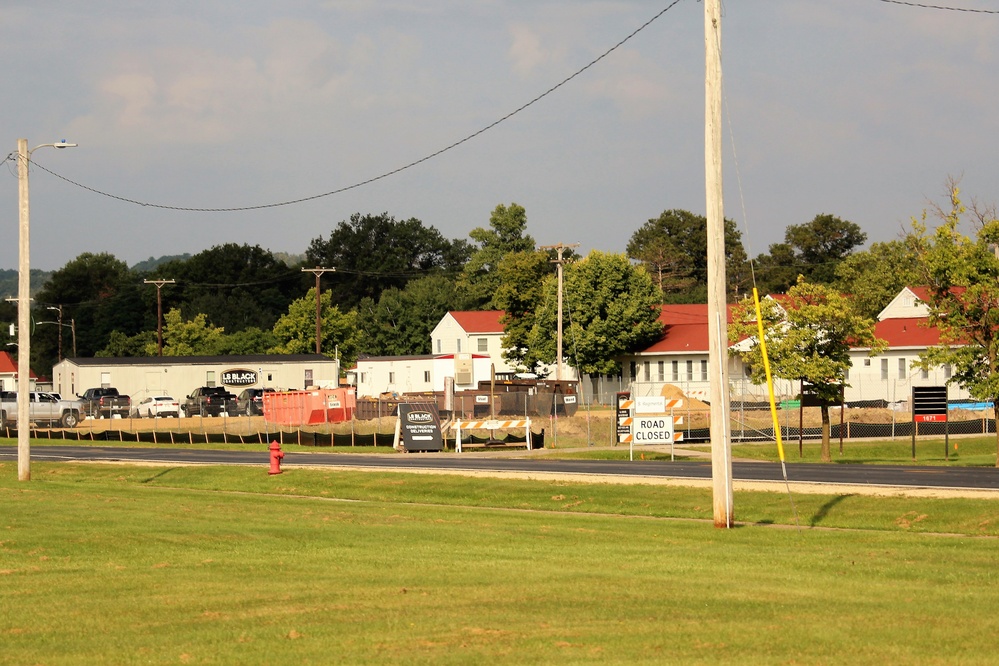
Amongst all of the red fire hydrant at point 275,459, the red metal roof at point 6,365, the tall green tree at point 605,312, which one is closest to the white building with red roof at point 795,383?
the tall green tree at point 605,312

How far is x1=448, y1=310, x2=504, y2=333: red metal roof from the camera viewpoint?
10112 centimetres

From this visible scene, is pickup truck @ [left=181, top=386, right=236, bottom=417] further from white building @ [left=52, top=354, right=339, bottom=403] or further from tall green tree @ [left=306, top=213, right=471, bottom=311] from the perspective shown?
tall green tree @ [left=306, top=213, right=471, bottom=311]

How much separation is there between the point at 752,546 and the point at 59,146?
23463mm

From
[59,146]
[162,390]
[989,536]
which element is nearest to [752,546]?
[989,536]

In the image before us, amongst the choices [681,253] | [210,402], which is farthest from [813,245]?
[210,402]

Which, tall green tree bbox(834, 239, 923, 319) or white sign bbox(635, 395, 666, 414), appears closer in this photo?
white sign bbox(635, 395, 666, 414)

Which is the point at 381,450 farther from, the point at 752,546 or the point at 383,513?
the point at 752,546

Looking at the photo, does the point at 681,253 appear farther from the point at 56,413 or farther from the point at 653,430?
the point at 653,430

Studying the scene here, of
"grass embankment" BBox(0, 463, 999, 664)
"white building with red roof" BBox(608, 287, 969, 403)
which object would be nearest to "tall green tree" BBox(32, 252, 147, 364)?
"white building with red roof" BBox(608, 287, 969, 403)

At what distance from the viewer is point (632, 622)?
415 inches

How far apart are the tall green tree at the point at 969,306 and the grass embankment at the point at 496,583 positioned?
12.9 metres

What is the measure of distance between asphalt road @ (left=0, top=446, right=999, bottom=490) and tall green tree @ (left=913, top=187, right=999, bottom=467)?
A: 138 inches

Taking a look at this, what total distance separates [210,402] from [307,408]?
66.7 ft

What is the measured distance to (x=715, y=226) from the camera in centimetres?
1781
